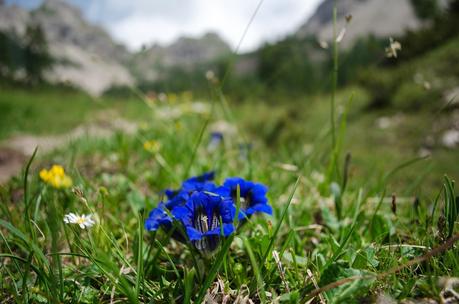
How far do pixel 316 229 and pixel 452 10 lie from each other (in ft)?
74.8

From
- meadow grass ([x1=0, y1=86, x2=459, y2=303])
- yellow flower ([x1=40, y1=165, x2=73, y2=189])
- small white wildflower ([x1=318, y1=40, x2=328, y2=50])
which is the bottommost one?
meadow grass ([x1=0, y1=86, x2=459, y2=303])

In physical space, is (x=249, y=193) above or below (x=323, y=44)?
below

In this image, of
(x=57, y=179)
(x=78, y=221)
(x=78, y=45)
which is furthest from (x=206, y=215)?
(x=78, y=45)

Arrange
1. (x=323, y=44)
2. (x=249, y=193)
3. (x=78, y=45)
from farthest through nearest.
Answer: (x=78, y=45) < (x=323, y=44) < (x=249, y=193)

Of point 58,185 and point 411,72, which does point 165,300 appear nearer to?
point 58,185

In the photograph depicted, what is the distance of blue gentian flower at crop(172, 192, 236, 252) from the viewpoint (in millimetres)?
1017

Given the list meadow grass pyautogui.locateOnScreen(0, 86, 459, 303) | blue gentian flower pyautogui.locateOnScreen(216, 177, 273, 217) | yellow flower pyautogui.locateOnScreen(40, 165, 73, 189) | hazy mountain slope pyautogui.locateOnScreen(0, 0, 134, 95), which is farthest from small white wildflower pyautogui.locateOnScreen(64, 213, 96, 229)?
hazy mountain slope pyautogui.locateOnScreen(0, 0, 134, 95)

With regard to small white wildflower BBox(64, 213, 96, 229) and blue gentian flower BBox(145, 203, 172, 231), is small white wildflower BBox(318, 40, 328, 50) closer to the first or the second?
blue gentian flower BBox(145, 203, 172, 231)

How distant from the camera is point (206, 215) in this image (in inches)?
42.9

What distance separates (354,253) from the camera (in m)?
1.17

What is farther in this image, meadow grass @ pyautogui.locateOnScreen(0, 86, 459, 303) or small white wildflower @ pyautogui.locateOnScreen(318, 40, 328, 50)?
small white wildflower @ pyautogui.locateOnScreen(318, 40, 328, 50)

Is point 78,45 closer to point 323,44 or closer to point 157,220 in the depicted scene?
point 323,44

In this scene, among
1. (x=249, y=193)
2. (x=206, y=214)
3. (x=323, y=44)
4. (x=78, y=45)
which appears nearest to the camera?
(x=206, y=214)

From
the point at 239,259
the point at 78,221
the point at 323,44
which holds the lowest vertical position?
the point at 239,259
